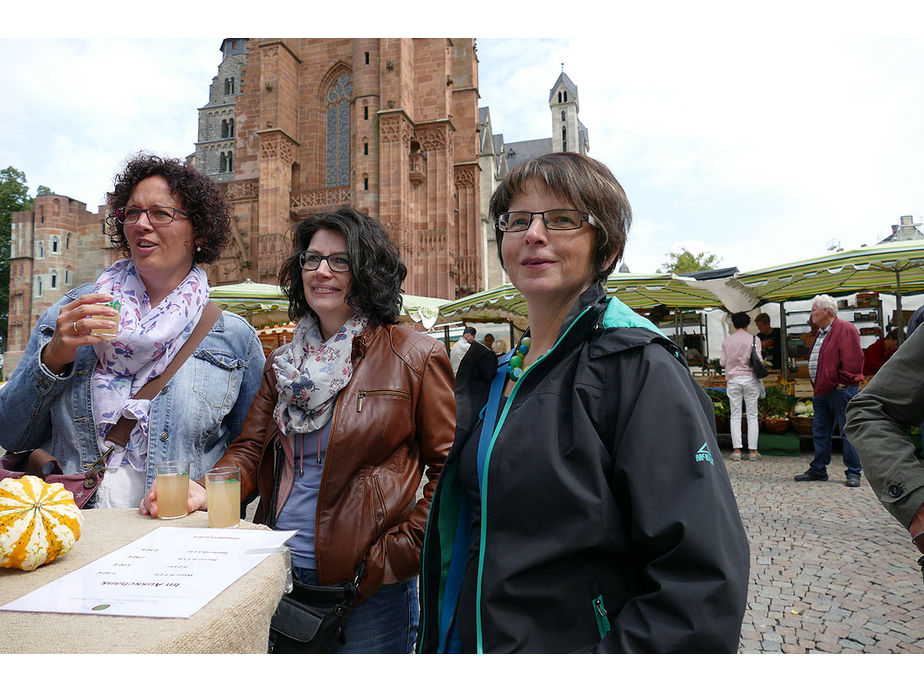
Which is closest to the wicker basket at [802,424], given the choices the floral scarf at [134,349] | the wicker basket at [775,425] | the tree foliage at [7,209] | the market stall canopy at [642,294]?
the wicker basket at [775,425]

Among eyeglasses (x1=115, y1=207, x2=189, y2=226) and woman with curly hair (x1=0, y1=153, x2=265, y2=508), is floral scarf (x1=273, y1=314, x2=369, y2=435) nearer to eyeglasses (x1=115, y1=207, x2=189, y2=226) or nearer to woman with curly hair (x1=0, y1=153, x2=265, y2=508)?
woman with curly hair (x1=0, y1=153, x2=265, y2=508)

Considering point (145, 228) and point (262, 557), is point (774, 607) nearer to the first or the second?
point (262, 557)

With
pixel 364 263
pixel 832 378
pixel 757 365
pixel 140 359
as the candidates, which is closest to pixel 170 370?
pixel 140 359

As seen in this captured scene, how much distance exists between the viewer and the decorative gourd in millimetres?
1066

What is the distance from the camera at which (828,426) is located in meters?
6.52

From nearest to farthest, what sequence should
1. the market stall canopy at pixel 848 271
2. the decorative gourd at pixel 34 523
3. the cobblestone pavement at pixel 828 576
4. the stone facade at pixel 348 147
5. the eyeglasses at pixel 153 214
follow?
the decorative gourd at pixel 34 523, the eyeglasses at pixel 153 214, the cobblestone pavement at pixel 828 576, the market stall canopy at pixel 848 271, the stone facade at pixel 348 147

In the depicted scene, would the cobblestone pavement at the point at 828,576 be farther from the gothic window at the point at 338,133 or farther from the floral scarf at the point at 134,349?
the gothic window at the point at 338,133

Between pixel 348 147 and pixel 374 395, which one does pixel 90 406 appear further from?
pixel 348 147

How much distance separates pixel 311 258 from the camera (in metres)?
1.94

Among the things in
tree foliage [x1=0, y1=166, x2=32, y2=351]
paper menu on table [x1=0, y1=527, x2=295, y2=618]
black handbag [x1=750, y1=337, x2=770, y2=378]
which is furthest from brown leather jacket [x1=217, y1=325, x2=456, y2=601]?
tree foliage [x1=0, y1=166, x2=32, y2=351]

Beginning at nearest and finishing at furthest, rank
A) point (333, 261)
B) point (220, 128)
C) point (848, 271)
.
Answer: point (333, 261) → point (848, 271) → point (220, 128)

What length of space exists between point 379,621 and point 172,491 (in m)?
0.79

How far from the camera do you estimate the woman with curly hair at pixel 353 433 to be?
1.68m

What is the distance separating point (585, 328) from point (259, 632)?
85cm
